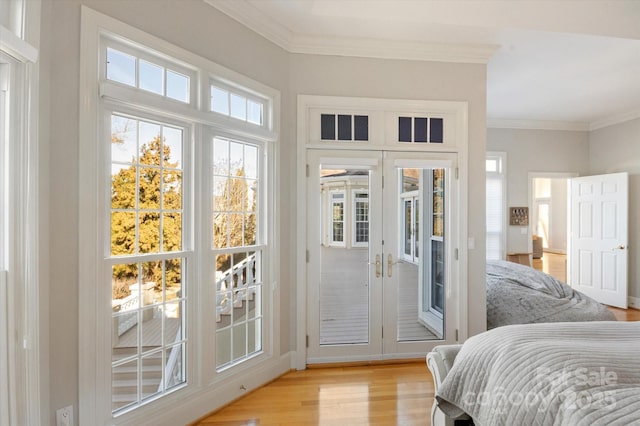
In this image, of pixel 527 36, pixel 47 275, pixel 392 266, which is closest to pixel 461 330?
pixel 392 266

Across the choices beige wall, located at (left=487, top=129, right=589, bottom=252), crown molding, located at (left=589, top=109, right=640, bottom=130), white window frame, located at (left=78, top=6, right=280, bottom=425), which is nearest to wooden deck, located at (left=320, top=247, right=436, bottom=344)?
white window frame, located at (left=78, top=6, right=280, bottom=425)

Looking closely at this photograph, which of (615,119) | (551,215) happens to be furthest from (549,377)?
(551,215)

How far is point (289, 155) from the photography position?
3.24m

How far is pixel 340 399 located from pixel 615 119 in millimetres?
6139

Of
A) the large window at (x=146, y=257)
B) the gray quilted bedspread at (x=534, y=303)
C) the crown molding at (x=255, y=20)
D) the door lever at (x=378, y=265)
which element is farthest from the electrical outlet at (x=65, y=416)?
the gray quilted bedspread at (x=534, y=303)

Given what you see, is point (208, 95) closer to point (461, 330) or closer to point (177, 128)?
point (177, 128)

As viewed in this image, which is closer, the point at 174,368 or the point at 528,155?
the point at 174,368

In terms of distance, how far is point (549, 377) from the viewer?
1.35 metres

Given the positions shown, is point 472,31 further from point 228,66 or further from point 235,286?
point 235,286

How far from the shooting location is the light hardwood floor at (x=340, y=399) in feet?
8.12

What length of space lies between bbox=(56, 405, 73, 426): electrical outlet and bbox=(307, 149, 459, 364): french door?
1901 mm

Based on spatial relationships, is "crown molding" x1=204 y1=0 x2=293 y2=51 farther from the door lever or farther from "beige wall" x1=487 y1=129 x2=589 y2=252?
"beige wall" x1=487 y1=129 x2=589 y2=252

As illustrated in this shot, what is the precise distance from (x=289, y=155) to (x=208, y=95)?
3.02ft

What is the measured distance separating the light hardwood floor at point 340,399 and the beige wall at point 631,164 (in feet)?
14.4
